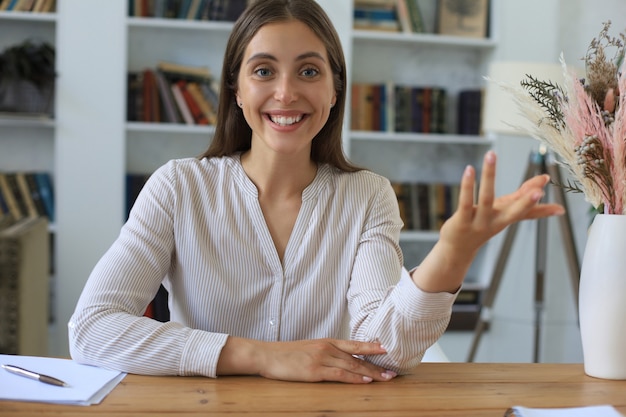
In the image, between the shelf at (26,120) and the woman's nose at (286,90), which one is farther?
the shelf at (26,120)

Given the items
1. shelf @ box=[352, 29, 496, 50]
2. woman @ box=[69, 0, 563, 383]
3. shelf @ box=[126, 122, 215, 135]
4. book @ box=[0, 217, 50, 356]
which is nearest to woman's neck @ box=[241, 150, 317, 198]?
woman @ box=[69, 0, 563, 383]

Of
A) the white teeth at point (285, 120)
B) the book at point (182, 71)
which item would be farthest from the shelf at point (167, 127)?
the white teeth at point (285, 120)

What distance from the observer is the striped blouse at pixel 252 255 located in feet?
5.62

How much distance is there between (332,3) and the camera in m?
4.20

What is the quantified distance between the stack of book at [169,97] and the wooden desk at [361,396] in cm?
293

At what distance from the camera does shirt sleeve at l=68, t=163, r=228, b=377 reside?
1.38 meters

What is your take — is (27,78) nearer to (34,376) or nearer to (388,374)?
(34,376)

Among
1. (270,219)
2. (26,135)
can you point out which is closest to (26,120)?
(26,135)

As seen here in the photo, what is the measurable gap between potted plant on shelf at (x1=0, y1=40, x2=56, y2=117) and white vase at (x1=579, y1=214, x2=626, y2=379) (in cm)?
320

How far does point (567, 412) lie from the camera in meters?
1.19

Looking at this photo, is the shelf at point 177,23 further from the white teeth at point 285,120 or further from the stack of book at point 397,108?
the white teeth at point 285,120

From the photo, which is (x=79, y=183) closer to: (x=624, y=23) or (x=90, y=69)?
(x=90, y=69)

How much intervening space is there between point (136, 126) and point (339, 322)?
2552 mm

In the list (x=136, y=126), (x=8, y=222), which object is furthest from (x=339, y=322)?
(x=136, y=126)
